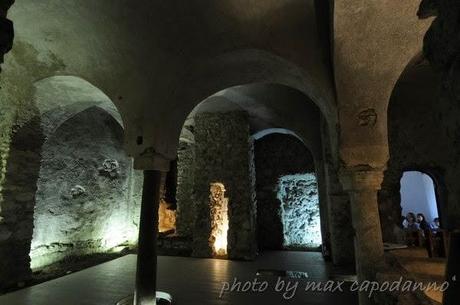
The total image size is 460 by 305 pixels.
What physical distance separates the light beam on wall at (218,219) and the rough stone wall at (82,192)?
300 centimetres

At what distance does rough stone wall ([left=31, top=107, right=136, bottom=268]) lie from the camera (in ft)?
21.1

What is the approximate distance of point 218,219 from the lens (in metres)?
7.51

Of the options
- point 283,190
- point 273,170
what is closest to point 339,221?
point 283,190

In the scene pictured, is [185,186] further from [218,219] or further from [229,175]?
[229,175]

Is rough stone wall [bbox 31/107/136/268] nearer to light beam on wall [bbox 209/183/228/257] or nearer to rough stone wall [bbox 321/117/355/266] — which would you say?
light beam on wall [bbox 209/183/228/257]

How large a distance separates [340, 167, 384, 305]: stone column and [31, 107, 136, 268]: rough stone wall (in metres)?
6.53

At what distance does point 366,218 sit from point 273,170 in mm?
6051

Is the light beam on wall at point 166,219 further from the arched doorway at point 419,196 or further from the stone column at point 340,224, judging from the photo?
the arched doorway at point 419,196

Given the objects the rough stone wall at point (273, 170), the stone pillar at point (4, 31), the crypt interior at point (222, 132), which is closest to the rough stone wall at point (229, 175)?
the crypt interior at point (222, 132)

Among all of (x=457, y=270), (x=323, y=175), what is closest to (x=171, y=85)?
(x=457, y=270)

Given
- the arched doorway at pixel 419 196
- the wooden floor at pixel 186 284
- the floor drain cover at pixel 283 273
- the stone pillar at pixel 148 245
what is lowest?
the wooden floor at pixel 186 284

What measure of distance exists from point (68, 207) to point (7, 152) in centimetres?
309

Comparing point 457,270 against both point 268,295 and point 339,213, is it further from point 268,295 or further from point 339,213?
point 339,213

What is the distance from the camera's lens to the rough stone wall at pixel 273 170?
29.5 feet
